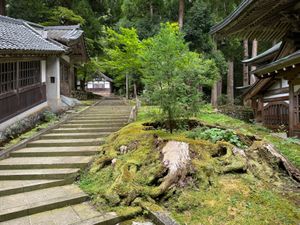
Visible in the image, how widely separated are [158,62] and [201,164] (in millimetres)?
2537

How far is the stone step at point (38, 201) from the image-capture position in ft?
14.3

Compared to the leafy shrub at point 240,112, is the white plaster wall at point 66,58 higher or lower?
higher

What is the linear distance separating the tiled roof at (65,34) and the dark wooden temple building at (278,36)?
26.0 feet

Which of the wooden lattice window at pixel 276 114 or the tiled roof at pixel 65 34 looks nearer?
the wooden lattice window at pixel 276 114

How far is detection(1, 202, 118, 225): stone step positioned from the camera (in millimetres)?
4152

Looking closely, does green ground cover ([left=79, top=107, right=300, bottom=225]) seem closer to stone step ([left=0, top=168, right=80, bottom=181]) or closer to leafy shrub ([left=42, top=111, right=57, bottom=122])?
stone step ([left=0, top=168, right=80, bottom=181])

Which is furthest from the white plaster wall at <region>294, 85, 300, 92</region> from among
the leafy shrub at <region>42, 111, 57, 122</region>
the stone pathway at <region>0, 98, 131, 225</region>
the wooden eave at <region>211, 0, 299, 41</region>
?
the leafy shrub at <region>42, 111, 57, 122</region>

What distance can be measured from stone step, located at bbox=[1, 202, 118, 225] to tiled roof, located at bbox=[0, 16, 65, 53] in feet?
14.8

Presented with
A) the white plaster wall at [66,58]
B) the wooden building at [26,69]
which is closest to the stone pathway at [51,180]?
the wooden building at [26,69]

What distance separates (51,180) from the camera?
219 inches

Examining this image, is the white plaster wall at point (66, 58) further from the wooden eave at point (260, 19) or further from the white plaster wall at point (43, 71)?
the wooden eave at point (260, 19)

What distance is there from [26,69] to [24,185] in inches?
244

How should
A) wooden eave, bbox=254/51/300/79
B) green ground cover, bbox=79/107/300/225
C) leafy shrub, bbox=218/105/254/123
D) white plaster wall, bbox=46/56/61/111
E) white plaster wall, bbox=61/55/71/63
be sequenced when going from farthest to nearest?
leafy shrub, bbox=218/105/254/123
white plaster wall, bbox=61/55/71/63
white plaster wall, bbox=46/56/61/111
wooden eave, bbox=254/51/300/79
green ground cover, bbox=79/107/300/225

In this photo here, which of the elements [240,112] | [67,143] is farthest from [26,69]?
[240,112]
